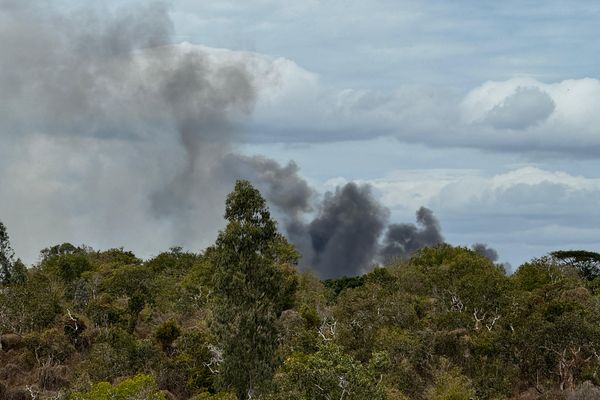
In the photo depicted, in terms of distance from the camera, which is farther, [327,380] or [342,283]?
[342,283]

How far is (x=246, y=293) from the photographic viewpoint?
5950cm

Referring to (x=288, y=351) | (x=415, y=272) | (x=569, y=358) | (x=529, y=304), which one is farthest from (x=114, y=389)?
(x=415, y=272)

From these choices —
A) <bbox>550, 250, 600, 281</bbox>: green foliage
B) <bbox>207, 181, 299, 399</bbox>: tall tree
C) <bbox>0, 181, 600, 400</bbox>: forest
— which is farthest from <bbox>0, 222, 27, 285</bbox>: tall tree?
<bbox>550, 250, 600, 281</bbox>: green foliage

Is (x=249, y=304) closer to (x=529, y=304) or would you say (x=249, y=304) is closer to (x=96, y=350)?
(x=96, y=350)

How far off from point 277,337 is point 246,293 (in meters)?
3.73

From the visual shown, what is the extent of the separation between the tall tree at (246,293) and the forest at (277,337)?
0.09m

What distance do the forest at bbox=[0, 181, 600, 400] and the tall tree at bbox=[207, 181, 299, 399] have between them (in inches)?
3.6

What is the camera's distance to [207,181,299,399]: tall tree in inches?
2301

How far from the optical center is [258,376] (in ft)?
190

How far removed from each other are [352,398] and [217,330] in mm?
23460

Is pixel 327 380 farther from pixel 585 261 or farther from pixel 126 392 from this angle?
pixel 585 261

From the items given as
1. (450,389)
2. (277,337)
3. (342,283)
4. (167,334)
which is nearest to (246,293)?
(277,337)

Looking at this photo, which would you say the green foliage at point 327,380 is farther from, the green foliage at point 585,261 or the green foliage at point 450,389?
the green foliage at point 585,261

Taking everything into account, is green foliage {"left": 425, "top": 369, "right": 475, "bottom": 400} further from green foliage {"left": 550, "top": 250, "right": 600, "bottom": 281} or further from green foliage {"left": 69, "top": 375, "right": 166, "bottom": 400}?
green foliage {"left": 550, "top": 250, "right": 600, "bottom": 281}
